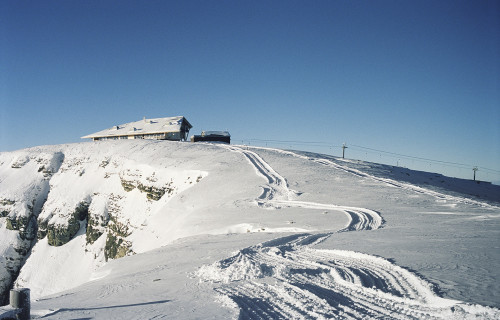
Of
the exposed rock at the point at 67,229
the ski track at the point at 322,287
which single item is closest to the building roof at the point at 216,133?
the exposed rock at the point at 67,229

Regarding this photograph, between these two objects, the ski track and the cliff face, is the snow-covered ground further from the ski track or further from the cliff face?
the cliff face

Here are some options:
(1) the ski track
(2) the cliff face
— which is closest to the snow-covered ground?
(1) the ski track

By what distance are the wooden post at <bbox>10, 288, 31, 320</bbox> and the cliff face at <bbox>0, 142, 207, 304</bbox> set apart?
70.7ft

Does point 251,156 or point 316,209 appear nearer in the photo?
point 316,209

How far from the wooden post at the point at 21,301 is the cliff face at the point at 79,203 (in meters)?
21.5

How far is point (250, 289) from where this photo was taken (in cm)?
618

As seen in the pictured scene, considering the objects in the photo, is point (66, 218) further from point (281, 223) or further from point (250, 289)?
point (250, 289)

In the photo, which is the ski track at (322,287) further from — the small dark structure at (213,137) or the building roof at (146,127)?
the building roof at (146,127)

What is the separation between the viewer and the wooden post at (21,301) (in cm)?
482

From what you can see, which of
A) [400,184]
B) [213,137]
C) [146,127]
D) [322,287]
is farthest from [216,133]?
[322,287]

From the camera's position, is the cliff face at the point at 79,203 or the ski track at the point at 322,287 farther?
the cliff face at the point at 79,203

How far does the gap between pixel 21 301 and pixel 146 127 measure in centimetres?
5415

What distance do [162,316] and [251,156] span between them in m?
29.4

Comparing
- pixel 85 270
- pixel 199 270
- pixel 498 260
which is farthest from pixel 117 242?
pixel 498 260
